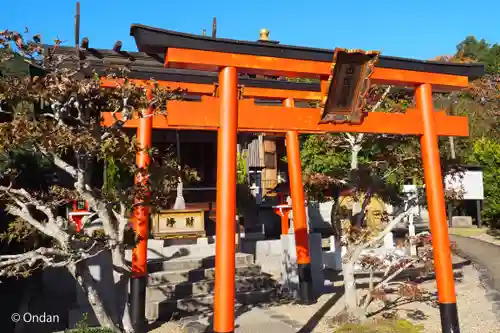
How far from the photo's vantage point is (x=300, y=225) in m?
10.4

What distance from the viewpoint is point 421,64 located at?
7.59 meters

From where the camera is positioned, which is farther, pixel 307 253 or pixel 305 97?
pixel 305 97

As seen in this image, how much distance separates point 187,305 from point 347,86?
18.8ft

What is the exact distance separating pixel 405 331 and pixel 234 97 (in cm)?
523

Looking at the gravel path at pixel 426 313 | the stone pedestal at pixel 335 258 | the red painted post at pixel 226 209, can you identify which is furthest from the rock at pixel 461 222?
the red painted post at pixel 226 209

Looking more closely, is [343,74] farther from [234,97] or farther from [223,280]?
[223,280]

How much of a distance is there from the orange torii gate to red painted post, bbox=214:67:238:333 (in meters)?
0.01

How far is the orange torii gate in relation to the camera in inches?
232

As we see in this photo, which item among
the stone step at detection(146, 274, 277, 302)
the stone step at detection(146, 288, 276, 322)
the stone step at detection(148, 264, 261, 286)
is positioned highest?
the stone step at detection(148, 264, 261, 286)

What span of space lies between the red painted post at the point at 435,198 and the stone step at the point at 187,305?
4.41 meters

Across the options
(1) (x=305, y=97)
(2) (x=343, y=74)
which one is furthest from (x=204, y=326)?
(1) (x=305, y=97)

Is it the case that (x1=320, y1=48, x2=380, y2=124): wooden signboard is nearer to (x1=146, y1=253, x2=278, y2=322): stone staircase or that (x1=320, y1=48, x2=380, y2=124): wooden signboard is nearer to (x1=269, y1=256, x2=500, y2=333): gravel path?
(x1=269, y1=256, x2=500, y2=333): gravel path

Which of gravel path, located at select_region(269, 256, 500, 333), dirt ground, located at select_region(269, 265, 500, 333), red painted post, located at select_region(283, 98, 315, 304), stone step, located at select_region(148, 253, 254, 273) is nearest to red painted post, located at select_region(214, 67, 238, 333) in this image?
gravel path, located at select_region(269, 256, 500, 333)

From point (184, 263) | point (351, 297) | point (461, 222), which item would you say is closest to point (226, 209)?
point (351, 297)
